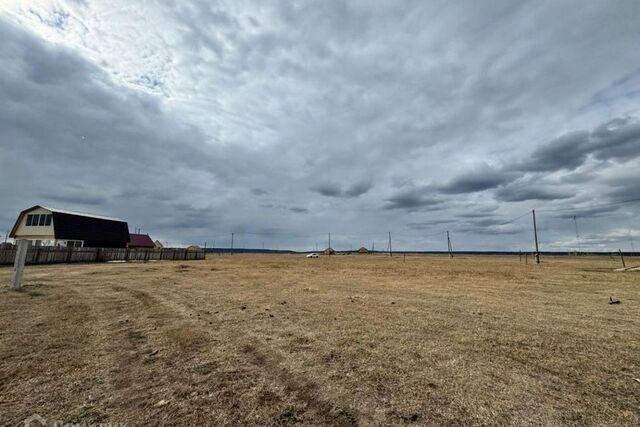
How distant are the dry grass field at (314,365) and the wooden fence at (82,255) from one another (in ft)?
95.0

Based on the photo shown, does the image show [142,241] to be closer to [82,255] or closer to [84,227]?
[84,227]

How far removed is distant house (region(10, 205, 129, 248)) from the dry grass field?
3961cm

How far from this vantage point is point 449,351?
6223 millimetres

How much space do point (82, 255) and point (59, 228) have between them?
757 cm

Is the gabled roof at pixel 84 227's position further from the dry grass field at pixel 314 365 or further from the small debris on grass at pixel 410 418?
the small debris on grass at pixel 410 418

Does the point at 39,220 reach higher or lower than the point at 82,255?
higher

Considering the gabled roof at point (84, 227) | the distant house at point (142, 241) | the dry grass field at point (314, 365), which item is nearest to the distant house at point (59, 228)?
the gabled roof at point (84, 227)

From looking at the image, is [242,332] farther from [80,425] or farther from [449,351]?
[449,351]

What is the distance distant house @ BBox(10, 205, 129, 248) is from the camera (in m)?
40.5

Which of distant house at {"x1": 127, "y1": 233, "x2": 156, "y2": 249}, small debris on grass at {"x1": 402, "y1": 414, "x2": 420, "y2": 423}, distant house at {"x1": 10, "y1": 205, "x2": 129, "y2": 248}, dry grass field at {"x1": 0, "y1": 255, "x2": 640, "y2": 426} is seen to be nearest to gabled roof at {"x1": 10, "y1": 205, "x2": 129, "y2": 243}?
distant house at {"x1": 10, "y1": 205, "x2": 129, "y2": 248}

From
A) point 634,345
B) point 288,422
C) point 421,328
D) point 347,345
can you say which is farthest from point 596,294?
point 288,422

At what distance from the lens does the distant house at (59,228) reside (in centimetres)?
4047

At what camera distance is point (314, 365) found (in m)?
5.35

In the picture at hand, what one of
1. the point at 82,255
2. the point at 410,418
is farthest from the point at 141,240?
the point at 410,418
